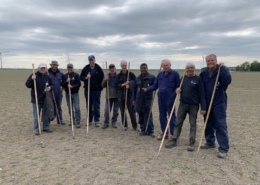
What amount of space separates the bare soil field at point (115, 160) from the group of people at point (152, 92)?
48 cm

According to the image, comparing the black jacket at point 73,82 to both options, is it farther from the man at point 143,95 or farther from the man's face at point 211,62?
the man's face at point 211,62

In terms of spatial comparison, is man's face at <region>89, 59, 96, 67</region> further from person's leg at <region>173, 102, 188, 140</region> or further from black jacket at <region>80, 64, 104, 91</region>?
person's leg at <region>173, 102, 188, 140</region>

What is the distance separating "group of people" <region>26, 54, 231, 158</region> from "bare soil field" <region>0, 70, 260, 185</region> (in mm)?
484

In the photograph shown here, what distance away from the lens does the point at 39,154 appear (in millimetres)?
6410

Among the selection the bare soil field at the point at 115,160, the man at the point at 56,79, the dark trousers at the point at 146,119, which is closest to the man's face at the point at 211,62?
the bare soil field at the point at 115,160

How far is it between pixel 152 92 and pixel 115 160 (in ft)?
9.41

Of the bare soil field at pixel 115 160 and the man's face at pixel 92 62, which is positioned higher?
the man's face at pixel 92 62

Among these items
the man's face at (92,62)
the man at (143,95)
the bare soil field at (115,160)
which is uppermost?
the man's face at (92,62)

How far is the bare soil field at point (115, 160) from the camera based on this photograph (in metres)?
5.04

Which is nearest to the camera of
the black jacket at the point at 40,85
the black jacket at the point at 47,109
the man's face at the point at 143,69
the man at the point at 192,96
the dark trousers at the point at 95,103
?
the man at the point at 192,96

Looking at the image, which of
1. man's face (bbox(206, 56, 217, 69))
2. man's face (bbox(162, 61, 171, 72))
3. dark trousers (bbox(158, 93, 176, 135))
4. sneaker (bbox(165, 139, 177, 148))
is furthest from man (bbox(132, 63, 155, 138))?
man's face (bbox(206, 56, 217, 69))

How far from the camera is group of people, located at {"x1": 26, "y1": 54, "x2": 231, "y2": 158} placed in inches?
248

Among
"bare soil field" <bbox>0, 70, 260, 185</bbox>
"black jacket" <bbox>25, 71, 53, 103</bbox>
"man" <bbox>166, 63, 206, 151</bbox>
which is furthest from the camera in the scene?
"black jacket" <bbox>25, 71, 53, 103</bbox>

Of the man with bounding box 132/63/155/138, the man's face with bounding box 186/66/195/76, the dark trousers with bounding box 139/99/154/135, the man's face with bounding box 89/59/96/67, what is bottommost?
the dark trousers with bounding box 139/99/154/135
